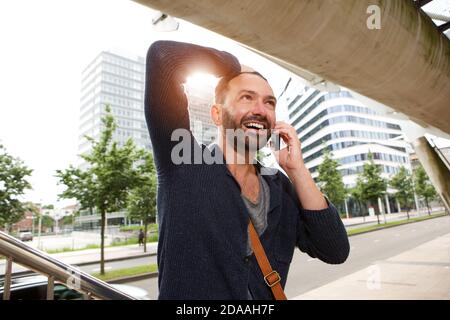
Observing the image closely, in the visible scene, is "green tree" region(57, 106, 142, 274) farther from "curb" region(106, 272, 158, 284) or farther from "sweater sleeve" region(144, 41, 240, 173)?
"sweater sleeve" region(144, 41, 240, 173)

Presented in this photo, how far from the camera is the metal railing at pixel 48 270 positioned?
5.96ft

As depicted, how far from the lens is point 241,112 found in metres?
1.66

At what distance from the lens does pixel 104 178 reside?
12.9 metres

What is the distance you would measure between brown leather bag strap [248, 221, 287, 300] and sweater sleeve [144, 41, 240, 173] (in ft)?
1.74

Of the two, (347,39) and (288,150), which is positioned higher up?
(347,39)

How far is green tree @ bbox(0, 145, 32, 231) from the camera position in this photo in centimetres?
1302

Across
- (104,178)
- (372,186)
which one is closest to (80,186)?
(104,178)

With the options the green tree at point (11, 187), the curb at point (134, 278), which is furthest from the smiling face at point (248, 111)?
the green tree at point (11, 187)

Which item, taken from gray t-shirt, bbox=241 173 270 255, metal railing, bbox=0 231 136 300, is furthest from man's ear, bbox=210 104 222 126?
metal railing, bbox=0 231 136 300

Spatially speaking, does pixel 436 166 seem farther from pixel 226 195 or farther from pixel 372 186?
pixel 372 186

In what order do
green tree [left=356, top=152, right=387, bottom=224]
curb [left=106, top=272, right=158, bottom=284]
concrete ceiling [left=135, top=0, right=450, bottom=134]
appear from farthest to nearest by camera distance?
1. green tree [left=356, top=152, right=387, bottom=224]
2. curb [left=106, top=272, right=158, bottom=284]
3. concrete ceiling [left=135, top=0, right=450, bottom=134]

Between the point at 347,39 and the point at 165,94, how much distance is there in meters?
2.90
